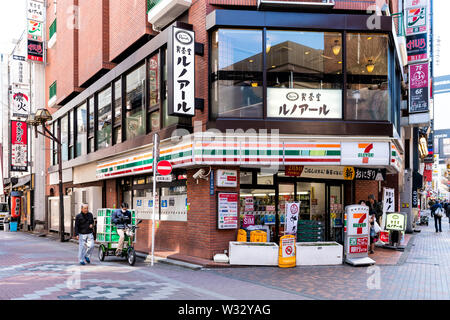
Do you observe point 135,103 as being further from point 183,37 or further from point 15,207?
point 15,207

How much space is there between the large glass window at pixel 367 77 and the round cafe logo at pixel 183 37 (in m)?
4.81

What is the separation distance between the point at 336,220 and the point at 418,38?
10.4 meters

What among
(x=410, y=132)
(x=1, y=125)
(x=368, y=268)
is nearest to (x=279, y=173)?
(x=368, y=268)

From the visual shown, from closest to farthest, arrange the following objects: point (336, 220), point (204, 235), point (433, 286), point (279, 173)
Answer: point (433, 286) → point (204, 235) → point (279, 173) → point (336, 220)

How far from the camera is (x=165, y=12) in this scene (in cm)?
1455

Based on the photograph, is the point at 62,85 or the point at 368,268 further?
the point at 62,85

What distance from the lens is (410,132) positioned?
25.2 meters

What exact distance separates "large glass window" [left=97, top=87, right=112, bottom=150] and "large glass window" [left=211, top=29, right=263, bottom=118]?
8.71 metres

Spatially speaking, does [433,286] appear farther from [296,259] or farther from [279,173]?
[279,173]

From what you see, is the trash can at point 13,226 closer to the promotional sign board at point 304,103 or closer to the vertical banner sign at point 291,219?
the vertical banner sign at point 291,219

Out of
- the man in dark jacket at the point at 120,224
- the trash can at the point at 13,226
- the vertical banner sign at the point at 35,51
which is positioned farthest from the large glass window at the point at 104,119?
the trash can at the point at 13,226

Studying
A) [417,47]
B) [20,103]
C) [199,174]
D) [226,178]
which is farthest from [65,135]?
[417,47]

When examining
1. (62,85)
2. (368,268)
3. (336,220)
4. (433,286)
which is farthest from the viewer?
(62,85)

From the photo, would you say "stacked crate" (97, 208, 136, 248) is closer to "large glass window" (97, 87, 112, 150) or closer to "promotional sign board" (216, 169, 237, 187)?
"promotional sign board" (216, 169, 237, 187)
